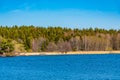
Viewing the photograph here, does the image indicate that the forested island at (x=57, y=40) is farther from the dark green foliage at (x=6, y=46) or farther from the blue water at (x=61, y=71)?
the blue water at (x=61, y=71)

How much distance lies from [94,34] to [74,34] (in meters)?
8.53

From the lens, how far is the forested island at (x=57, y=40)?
136 meters

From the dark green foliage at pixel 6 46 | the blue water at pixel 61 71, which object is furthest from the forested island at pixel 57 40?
the blue water at pixel 61 71

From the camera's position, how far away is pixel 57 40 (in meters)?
142

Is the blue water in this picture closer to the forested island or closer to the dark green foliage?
the dark green foliage

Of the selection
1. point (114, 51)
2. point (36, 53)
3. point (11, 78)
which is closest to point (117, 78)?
point (11, 78)

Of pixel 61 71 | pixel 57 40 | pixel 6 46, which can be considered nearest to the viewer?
pixel 61 71

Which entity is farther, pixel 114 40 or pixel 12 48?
pixel 114 40

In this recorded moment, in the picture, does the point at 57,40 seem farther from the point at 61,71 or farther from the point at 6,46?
the point at 61,71

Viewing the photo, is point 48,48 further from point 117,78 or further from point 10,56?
point 117,78

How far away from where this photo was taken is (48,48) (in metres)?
136

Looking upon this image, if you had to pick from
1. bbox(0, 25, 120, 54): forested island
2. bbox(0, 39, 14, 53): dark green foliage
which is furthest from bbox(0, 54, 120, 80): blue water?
bbox(0, 25, 120, 54): forested island

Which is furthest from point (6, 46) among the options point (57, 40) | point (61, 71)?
point (61, 71)

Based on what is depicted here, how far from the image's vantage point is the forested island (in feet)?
446
